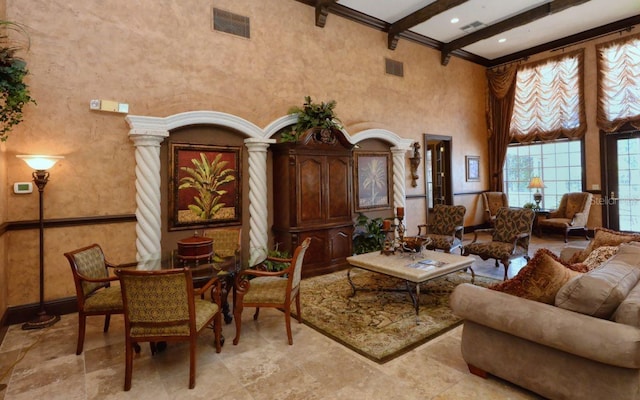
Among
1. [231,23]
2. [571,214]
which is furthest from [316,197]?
[571,214]

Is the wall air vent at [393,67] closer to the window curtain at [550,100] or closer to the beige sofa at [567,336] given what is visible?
the window curtain at [550,100]

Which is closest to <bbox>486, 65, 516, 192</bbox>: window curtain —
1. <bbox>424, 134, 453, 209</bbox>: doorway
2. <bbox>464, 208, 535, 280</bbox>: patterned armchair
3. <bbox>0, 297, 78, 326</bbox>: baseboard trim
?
<bbox>424, 134, 453, 209</bbox>: doorway

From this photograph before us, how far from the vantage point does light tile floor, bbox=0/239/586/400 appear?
89.8 inches

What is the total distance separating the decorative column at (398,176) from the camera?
6.77 meters

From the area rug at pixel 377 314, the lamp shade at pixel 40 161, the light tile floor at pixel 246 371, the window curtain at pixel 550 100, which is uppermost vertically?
the window curtain at pixel 550 100

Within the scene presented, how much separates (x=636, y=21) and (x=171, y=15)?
8373mm

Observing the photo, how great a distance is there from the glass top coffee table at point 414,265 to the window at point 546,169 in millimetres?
5800

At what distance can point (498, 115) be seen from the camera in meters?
8.78

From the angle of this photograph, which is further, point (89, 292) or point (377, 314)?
point (377, 314)

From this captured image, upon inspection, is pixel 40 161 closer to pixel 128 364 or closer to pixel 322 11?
pixel 128 364

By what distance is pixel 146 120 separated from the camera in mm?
4086

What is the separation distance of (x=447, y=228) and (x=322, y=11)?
13.6 ft

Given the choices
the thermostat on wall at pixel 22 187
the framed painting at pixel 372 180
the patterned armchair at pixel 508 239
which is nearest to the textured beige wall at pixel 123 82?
the thermostat on wall at pixel 22 187

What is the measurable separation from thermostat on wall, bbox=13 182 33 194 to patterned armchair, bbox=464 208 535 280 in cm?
546
